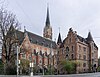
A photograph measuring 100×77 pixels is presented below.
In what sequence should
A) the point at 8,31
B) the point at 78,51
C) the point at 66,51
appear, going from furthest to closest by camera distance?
the point at 66,51
the point at 78,51
the point at 8,31

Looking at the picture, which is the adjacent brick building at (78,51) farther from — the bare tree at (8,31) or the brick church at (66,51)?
the bare tree at (8,31)

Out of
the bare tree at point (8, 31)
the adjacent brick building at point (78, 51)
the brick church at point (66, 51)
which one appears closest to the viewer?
the bare tree at point (8, 31)

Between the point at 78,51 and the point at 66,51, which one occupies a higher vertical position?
the point at 66,51

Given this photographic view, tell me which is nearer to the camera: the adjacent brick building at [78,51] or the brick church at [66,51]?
the brick church at [66,51]

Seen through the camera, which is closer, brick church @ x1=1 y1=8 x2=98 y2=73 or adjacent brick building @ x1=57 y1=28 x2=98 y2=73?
brick church @ x1=1 y1=8 x2=98 y2=73

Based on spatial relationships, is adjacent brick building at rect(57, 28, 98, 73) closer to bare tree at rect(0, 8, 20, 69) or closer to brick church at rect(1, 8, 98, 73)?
brick church at rect(1, 8, 98, 73)

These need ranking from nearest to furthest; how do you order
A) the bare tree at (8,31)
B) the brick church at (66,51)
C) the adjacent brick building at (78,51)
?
the bare tree at (8,31) < the brick church at (66,51) < the adjacent brick building at (78,51)

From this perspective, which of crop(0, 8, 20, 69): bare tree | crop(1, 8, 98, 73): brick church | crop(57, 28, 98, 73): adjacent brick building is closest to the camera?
crop(0, 8, 20, 69): bare tree

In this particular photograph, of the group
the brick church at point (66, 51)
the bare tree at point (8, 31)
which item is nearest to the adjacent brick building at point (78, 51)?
the brick church at point (66, 51)

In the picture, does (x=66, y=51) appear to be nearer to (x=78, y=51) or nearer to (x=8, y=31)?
(x=78, y=51)

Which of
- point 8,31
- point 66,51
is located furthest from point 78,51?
point 8,31

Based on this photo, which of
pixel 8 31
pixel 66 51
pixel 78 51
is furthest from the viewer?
pixel 66 51

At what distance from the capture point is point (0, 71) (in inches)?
2078

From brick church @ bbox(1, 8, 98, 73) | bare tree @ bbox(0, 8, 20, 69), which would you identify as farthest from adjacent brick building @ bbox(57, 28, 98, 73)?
bare tree @ bbox(0, 8, 20, 69)
